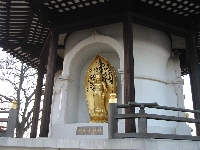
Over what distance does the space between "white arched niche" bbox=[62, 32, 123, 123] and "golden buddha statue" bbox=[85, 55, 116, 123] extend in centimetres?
36

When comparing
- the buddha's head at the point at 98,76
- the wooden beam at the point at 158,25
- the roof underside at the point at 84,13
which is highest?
the roof underside at the point at 84,13

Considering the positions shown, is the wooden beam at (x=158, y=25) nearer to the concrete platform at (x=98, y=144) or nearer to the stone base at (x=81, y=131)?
the stone base at (x=81, y=131)

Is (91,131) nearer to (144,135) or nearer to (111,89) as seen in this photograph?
(111,89)

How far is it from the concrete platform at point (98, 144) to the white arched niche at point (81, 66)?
3094mm

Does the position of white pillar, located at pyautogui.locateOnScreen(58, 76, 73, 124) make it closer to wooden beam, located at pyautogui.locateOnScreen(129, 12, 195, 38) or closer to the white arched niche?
the white arched niche

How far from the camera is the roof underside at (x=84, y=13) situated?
8301mm

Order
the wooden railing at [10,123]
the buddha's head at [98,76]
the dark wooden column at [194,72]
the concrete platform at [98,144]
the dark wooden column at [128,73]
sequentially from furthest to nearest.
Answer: the buddha's head at [98,76], the dark wooden column at [194,72], the dark wooden column at [128,73], the wooden railing at [10,123], the concrete platform at [98,144]

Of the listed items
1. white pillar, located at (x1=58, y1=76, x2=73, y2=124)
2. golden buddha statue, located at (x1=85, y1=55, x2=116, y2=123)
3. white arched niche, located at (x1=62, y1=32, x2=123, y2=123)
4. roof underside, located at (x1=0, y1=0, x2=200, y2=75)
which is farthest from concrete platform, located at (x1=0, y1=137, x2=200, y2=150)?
roof underside, located at (x1=0, y1=0, x2=200, y2=75)

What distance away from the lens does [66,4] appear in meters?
8.50

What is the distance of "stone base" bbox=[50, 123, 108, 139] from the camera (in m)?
7.94

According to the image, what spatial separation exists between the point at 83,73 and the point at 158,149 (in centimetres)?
584

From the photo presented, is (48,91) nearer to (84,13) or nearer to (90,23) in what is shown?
(90,23)

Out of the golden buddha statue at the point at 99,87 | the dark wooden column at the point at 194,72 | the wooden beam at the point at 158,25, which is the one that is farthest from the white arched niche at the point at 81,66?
the dark wooden column at the point at 194,72

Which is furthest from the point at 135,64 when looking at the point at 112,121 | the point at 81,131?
the point at 112,121
